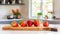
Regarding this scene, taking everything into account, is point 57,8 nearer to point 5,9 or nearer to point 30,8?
point 30,8

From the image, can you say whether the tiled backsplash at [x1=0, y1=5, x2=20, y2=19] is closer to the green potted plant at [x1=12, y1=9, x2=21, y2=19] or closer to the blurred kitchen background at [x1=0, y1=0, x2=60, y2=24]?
the blurred kitchen background at [x1=0, y1=0, x2=60, y2=24]

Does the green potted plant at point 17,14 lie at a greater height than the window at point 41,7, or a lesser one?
lesser

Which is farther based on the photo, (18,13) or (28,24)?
(18,13)

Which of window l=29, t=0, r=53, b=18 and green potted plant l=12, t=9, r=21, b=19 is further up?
window l=29, t=0, r=53, b=18

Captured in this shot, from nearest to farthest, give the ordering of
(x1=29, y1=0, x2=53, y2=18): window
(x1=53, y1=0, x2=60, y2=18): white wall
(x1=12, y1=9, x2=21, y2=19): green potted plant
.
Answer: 1. (x1=12, y1=9, x2=21, y2=19): green potted plant
2. (x1=53, y1=0, x2=60, y2=18): white wall
3. (x1=29, y1=0, x2=53, y2=18): window

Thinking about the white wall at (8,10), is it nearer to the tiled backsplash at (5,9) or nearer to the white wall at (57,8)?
the tiled backsplash at (5,9)

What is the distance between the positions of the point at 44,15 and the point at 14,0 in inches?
51.1

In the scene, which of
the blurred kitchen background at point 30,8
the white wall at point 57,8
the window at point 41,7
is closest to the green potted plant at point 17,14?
the blurred kitchen background at point 30,8

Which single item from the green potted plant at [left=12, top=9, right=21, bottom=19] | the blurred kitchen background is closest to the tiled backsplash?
the blurred kitchen background

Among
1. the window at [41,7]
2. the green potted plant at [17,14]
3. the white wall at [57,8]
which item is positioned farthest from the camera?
the window at [41,7]

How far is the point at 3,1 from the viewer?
16.1 feet

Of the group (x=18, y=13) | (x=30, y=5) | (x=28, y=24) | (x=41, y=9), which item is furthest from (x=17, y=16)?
(x=28, y=24)

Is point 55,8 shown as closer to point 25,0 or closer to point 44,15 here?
point 44,15

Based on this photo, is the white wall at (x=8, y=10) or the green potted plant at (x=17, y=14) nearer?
the green potted plant at (x=17, y=14)
